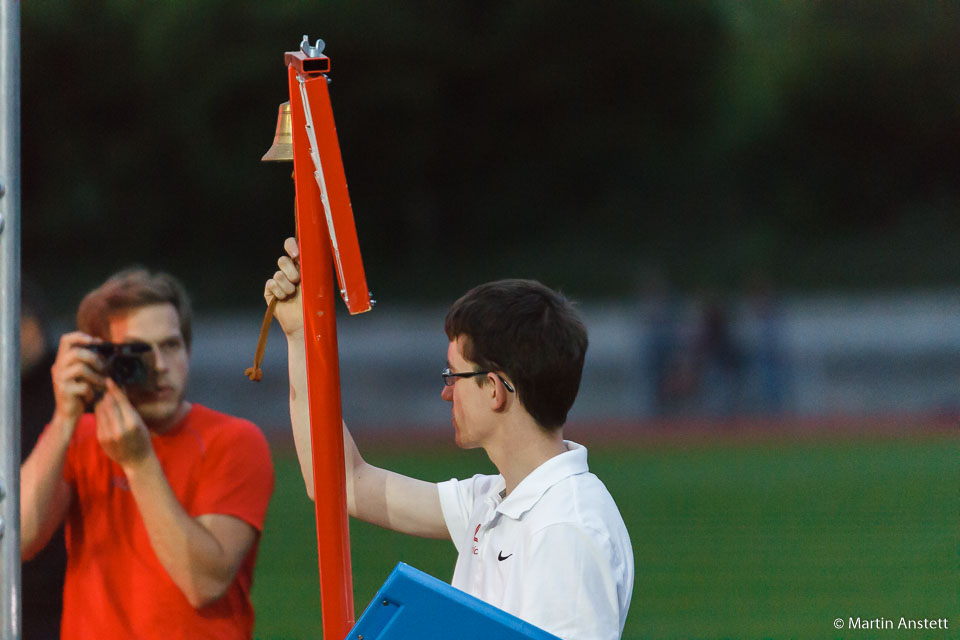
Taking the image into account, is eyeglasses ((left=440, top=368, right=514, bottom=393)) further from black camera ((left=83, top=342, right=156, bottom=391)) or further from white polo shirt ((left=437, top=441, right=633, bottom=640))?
black camera ((left=83, top=342, right=156, bottom=391))

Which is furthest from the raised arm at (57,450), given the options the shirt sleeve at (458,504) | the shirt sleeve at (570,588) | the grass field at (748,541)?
the grass field at (748,541)

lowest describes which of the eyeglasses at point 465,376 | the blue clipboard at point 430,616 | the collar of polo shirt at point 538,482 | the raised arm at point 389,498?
the blue clipboard at point 430,616

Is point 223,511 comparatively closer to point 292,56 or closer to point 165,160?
point 292,56

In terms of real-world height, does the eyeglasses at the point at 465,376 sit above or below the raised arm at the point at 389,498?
above

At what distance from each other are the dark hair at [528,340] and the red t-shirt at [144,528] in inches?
24.5

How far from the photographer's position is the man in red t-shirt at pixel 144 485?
1787mm

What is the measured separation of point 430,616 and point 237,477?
0.92 m

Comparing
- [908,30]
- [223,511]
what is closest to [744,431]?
[223,511]

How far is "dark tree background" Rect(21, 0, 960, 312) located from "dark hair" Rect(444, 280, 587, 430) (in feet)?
73.4

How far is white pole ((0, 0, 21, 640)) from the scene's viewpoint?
1.07 meters

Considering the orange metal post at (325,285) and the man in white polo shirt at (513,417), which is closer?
the orange metal post at (325,285)

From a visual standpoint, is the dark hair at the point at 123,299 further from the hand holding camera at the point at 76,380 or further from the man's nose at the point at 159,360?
the hand holding camera at the point at 76,380

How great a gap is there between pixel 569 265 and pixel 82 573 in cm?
2405

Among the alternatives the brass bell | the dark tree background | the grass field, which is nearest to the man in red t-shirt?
the brass bell
